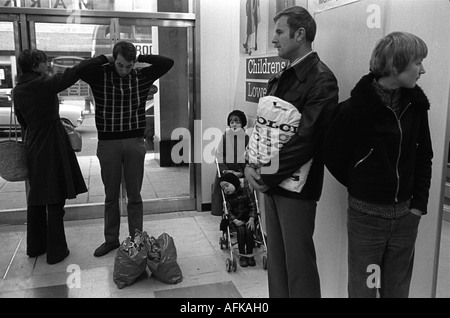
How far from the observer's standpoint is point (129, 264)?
3.19 m

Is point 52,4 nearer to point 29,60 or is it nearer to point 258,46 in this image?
point 29,60

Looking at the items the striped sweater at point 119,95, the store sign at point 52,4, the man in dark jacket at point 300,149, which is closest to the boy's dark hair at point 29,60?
the striped sweater at point 119,95

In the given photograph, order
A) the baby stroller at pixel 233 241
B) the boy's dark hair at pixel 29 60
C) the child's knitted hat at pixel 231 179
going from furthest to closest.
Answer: the child's knitted hat at pixel 231 179, the baby stroller at pixel 233 241, the boy's dark hair at pixel 29 60

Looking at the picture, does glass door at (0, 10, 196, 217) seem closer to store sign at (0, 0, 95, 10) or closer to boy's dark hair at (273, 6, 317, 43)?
store sign at (0, 0, 95, 10)

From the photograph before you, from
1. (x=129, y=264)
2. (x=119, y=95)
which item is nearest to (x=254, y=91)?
(x=119, y=95)

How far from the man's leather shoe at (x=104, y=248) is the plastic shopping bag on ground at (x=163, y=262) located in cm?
69

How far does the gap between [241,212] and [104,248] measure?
1.25 meters

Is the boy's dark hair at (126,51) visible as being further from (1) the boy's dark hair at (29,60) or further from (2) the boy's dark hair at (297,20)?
(2) the boy's dark hair at (297,20)

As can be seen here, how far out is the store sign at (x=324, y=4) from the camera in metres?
2.41

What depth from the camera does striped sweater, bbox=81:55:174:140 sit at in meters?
3.56

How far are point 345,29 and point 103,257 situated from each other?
270 centimetres

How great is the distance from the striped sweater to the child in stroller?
2.91 ft

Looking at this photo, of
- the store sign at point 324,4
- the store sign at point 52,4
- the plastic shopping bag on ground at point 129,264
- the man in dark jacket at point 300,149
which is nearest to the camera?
the man in dark jacket at point 300,149

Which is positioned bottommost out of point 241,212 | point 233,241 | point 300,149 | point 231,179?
point 233,241
